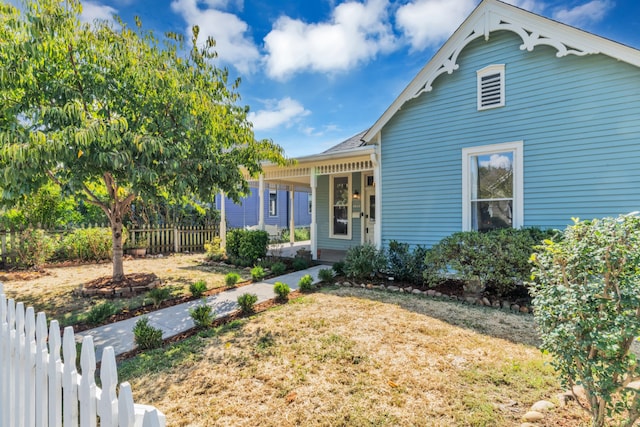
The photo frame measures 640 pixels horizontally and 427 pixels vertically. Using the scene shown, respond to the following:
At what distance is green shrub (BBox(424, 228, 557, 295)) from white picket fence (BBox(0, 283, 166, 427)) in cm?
531

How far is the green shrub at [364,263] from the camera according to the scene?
22.2 ft

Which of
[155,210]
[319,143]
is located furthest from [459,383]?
[319,143]

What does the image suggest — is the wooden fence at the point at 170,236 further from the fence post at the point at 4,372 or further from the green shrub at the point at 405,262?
the fence post at the point at 4,372

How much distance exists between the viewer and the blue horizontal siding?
5.29m

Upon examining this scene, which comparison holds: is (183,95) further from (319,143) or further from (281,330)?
(319,143)

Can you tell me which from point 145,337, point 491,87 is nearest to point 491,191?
point 491,87

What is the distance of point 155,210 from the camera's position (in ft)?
42.0

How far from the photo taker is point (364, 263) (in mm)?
6781

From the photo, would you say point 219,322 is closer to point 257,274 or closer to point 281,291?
point 281,291

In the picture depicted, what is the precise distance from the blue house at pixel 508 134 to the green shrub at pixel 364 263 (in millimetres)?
1007

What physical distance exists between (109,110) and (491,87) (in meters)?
7.36

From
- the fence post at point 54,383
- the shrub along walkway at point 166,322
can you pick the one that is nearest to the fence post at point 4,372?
the fence post at point 54,383

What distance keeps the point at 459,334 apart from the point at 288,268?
17.0 feet

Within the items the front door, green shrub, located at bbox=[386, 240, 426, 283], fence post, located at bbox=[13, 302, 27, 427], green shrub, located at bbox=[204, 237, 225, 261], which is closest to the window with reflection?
green shrub, located at bbox=[386, 240, 426, 283]
